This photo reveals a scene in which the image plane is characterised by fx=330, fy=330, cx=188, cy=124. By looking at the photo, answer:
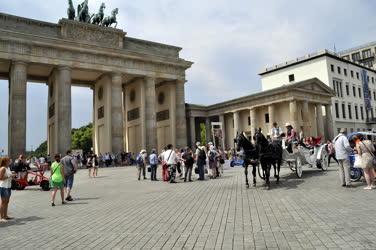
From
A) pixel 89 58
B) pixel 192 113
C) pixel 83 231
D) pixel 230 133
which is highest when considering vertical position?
pixel 89 58

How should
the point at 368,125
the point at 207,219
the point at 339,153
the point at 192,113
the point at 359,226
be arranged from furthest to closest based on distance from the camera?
the point at 368,125 → the point at 192,113 → the point at 339,153 → the point at 207,219 → the point at 359,226

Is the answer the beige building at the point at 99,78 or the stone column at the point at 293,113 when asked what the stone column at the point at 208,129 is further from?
the stone column at the point at 293,113

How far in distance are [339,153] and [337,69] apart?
2251 inches

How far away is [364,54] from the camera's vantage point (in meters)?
88.1

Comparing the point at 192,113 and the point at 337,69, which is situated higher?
the point at 337,69

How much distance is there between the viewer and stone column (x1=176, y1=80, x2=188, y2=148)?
155 ft

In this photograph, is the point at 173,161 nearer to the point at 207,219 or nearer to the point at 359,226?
the point at 207,219

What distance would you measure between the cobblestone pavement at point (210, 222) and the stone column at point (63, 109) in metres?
27.2

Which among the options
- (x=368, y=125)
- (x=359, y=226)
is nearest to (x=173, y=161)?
(x=359, y=226)

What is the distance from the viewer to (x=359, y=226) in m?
6.05

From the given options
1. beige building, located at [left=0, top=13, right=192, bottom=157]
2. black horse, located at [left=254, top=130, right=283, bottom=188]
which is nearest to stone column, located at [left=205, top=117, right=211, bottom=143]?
beige building, located at [left=0, top=13, right=192, bottom=157]

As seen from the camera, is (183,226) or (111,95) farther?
(111,95)

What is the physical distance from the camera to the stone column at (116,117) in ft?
136

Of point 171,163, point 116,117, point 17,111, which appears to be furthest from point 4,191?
point 116,117
